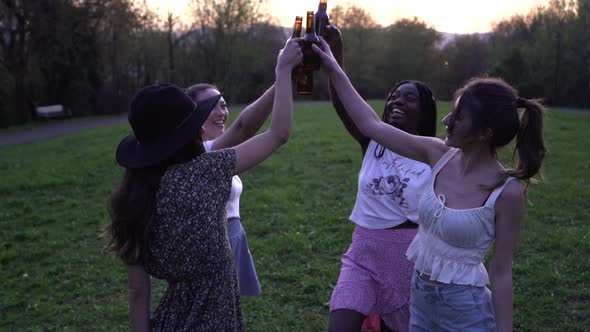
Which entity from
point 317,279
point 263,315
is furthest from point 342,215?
point 263,315

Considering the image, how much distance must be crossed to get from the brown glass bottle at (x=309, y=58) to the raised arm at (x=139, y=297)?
1224 mm

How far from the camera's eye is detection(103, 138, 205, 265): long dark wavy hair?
2191 millimetres

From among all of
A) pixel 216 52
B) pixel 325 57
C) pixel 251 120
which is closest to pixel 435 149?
pixel 325 57

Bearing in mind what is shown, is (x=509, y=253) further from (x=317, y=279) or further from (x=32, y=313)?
(x=32, y=313)

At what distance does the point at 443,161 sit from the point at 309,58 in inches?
33.6

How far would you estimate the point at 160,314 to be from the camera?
7.91ft

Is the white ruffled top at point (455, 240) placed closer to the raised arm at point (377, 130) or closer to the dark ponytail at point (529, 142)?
the dark ponytail at point (529, 142)

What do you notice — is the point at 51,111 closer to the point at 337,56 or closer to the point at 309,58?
the point at 337,56

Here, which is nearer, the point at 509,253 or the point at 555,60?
the point at 509,253

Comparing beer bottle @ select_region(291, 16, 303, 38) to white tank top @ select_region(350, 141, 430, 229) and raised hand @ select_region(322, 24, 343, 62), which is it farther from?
white tank top @ select_region(350, 141, 430, 229)

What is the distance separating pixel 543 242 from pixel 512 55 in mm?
31158

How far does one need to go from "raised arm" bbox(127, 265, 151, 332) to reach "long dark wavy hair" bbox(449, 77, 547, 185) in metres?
1.62

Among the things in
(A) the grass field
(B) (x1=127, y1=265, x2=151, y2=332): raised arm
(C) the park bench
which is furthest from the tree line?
(B) (x1=127, y1=265, x2=151, y2=332): raised arm

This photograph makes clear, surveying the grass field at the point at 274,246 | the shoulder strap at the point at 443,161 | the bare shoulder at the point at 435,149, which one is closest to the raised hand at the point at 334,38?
the bare shoulder at the point at 435,149
